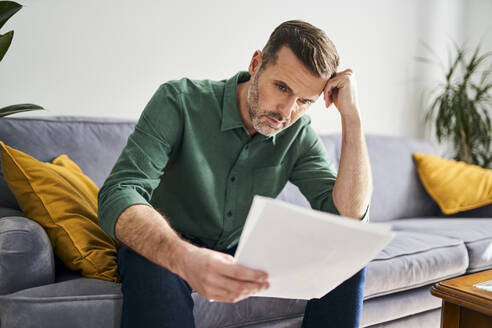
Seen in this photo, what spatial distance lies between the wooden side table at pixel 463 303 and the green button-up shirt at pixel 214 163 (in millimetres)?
275

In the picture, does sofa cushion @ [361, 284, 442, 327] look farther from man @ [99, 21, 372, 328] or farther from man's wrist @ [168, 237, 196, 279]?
man's wrist @ [168, 237, 196, 279]

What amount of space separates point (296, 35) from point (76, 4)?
46.2 inches

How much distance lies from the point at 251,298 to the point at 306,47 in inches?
26.6

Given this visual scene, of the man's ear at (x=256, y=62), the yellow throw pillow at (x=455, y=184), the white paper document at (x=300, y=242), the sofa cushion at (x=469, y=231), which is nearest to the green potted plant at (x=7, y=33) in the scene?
the man's ear at (x=256, y=62)

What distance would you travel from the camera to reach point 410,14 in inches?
126

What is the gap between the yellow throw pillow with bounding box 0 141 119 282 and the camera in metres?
1.18

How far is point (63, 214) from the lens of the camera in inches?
47.9

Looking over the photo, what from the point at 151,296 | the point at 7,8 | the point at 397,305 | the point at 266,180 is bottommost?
the point at 397,305

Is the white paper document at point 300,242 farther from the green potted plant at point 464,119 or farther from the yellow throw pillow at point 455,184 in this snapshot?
the green potted plant at point 464,119

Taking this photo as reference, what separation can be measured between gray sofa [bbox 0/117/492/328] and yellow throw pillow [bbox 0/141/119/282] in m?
0.05

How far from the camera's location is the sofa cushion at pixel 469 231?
189 cm

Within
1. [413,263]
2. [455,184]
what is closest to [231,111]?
[413,263]

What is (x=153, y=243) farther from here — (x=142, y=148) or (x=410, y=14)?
(x=410, y=14)

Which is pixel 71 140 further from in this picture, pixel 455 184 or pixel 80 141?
pixel 455 184
